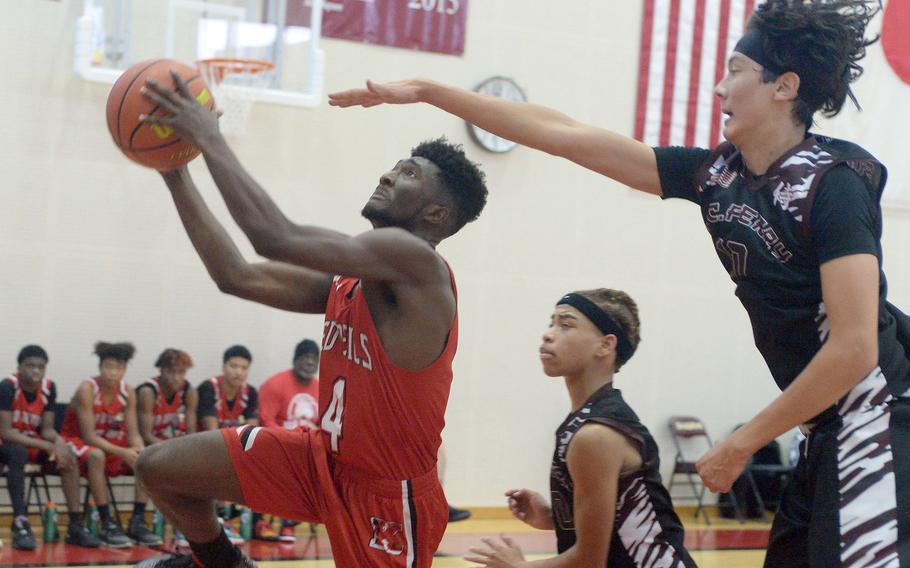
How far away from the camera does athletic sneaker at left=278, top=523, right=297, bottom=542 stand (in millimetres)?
8383

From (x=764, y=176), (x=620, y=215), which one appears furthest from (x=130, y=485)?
(x=764, y=176)

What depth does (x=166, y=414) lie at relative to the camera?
8.62 m

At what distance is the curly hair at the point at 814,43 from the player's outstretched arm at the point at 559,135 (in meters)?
0.43

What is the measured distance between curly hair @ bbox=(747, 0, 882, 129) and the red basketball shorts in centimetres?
186

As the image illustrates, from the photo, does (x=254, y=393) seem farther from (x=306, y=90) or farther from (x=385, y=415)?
(x=385, y=415)

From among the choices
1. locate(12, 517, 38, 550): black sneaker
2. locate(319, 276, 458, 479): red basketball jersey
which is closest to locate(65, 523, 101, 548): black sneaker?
locate(12, 517, 38, 550): black sneaker

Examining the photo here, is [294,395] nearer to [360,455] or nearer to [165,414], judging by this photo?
[165,414]

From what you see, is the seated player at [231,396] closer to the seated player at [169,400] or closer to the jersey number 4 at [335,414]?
the seated player at [169,400]

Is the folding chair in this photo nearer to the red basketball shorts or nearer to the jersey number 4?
the red basketball shorts

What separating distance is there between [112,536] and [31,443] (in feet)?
2.84

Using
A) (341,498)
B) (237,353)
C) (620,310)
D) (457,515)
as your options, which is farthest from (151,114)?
(457,515)

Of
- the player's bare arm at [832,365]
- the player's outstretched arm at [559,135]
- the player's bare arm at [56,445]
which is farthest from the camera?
the player's bare arm at [56,445]

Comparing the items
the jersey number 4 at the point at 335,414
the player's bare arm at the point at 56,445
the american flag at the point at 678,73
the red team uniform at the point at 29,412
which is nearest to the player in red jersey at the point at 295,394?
the player's bare arm at the point at 56,445

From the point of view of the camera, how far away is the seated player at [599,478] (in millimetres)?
3383
